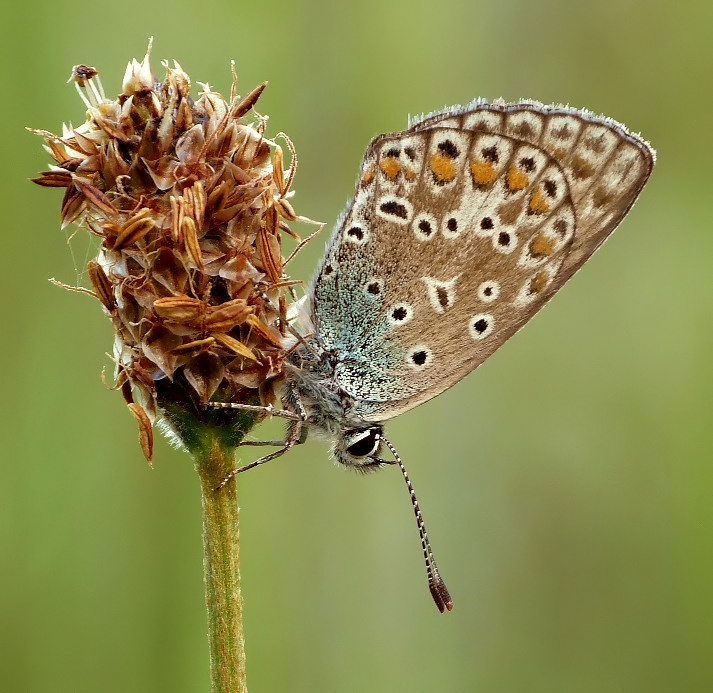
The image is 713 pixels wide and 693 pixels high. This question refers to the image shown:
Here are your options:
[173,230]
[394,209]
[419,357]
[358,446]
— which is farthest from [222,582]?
[394,209]

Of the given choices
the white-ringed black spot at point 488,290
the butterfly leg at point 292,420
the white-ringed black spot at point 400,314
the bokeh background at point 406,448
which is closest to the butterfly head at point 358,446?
the butterfly leg at point 292,420

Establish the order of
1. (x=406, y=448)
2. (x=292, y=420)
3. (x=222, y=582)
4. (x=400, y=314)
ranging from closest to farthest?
(x=222, y=582)
(x=292, y=420)
(x=400, y=314)
(x=406, y=448)

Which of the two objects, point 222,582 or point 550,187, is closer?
point 222,582

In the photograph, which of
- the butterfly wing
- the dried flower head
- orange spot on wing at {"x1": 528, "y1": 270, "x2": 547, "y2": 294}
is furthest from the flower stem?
orange spot on wing at {"x1": 528, "y1": 270, "x2": 547, "y2": 294}

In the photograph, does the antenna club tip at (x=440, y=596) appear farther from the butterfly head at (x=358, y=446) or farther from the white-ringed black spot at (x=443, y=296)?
the white-ringed black spot at (x=443, y=296)

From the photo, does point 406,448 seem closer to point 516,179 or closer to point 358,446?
point 358,446

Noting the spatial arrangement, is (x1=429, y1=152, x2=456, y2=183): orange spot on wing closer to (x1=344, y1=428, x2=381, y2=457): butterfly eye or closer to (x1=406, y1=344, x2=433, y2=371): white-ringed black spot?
(x1=406, y1=344, x2=433, y2=371): white-ringed black spot

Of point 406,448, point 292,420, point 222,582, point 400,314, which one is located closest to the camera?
point 222,582
